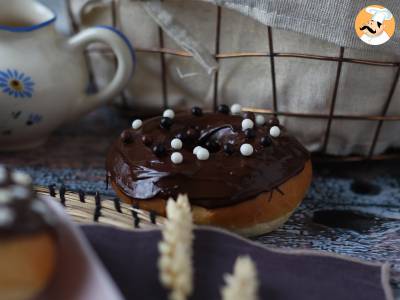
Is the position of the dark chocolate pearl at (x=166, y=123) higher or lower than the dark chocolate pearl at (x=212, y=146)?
higher

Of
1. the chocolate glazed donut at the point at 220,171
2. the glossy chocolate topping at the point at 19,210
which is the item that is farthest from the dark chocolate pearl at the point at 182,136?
the glossy chocolate topping at the point at 19,210

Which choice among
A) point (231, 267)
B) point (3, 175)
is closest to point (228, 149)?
point (231, 267)

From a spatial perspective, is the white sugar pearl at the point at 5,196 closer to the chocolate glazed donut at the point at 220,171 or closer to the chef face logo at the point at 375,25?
the chocolate glazed donut at the point at 220,171

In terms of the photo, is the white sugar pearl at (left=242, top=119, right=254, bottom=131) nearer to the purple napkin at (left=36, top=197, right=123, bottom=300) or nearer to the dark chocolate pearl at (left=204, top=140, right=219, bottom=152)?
the dark chocolate pearl at (left=204, top=140, right=219, bottom=152)

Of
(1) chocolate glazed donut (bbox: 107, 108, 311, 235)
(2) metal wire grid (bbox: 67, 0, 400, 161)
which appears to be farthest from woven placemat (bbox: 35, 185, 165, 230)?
(2) metal wire grid (bbox: 67, 0, 400, 161)

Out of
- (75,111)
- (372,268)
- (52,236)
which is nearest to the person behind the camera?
(52,236)

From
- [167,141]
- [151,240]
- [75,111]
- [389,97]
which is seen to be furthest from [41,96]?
[389,97]

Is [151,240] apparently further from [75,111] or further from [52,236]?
[75,111]
